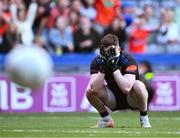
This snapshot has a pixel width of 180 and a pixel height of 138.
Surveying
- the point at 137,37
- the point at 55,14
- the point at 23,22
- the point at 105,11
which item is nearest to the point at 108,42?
the point at 23,22

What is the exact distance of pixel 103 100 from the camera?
1337 cm

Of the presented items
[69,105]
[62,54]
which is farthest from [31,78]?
[62,54]

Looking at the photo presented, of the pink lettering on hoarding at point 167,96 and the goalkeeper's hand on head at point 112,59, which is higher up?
the goalkeeper's hand on head at point 112,59

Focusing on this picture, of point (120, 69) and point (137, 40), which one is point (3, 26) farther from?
point (120, 69)

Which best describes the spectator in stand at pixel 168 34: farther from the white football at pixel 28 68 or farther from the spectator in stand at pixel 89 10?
the white football at pixel 28 68

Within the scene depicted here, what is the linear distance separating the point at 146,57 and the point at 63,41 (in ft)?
8.21

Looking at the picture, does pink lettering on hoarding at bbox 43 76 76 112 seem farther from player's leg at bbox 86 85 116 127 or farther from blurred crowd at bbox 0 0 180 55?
player's leg at bbox 86 85 116 127

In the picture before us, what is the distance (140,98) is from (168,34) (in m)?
9.88

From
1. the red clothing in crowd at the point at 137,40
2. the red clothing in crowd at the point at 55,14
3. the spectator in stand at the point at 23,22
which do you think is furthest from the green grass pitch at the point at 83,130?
the red clothing in crowd at the point at 55,14

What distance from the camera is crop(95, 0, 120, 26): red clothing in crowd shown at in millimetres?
22406

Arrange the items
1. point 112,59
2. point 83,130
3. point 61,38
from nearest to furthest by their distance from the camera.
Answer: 1. point 83,130
2. point 112,59
3. point 61,38

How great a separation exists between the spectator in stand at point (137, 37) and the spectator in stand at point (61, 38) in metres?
1.81

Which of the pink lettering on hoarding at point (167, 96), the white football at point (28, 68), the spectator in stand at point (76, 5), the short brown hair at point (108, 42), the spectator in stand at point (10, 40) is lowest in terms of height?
the pink lettering on hoarding at point (167, 96)

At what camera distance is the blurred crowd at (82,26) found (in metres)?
21.3
